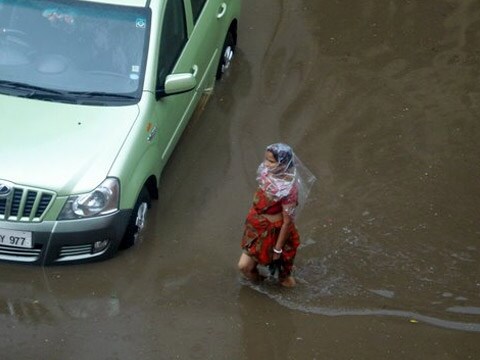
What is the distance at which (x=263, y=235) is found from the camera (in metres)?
7.59

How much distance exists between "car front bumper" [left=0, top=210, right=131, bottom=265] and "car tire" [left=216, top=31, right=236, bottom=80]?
302 centimetres

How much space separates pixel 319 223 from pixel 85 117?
203cm

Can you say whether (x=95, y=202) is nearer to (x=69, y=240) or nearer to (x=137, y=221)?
(x=69, y=240)

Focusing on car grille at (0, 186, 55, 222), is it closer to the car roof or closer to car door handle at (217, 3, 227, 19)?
the car roof

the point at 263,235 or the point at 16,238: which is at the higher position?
the point at 263,235

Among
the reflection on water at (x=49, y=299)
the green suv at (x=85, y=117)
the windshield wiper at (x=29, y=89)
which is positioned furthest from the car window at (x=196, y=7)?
the reflection on water at (x=49, y=299)

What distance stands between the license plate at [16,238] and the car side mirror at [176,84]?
1566mm

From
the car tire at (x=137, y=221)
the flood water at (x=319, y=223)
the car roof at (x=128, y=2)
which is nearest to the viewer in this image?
the flood water at (x=319, y=223)

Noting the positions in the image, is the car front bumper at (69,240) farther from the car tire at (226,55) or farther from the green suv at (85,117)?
the car tire at (226,55)

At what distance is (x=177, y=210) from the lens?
8820 millimetres

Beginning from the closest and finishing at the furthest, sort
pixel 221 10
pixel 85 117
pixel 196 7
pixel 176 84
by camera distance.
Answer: pixel 85 117
pixel 176 84
pixel 196 7
pixel 221 10

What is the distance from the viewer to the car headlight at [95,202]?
25.3 feet

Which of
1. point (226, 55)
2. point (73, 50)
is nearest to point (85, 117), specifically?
point (73, 50)

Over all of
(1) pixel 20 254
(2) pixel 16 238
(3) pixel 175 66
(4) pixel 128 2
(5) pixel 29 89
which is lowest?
(1) pixel 20 254
